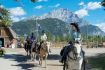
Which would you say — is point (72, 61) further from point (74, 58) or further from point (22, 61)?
point (22, 61)

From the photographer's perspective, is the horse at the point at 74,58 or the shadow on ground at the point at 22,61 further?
the shadow on ground at the point at 22,61

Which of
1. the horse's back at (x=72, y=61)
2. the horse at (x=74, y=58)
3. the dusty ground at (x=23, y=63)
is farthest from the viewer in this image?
the dusty ground at (x=23, y=63)

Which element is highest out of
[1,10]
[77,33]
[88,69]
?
[1,10]

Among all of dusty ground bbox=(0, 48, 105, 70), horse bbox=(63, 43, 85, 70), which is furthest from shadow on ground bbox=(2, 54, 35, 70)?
horse bbox=(63, 43, 85, 70)

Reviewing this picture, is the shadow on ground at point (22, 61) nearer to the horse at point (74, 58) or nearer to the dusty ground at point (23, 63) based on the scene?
the dusty ground at point (23, 63)

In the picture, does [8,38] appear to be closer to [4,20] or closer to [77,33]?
[4,20]

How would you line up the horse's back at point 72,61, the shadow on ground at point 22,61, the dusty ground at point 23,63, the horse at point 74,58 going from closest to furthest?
1. the horse at point 74,58
2. the horse's back at point 72,61
3. the dusty ground at point 23,63
4. the shadow on ground at point 22,61

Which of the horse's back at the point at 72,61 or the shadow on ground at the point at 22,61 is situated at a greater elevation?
the horse's back at the point at 72,61

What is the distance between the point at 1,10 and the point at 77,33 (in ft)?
69.0

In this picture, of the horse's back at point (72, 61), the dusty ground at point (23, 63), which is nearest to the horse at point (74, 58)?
the horse's back at point (72, 61)

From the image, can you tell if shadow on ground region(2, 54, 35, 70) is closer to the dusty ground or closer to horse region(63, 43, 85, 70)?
the dusty ground

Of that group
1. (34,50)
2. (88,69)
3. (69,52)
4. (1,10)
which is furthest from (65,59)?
(1,10)

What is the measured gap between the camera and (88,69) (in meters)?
26.2

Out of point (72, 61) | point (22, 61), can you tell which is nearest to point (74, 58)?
point (72, 61)
